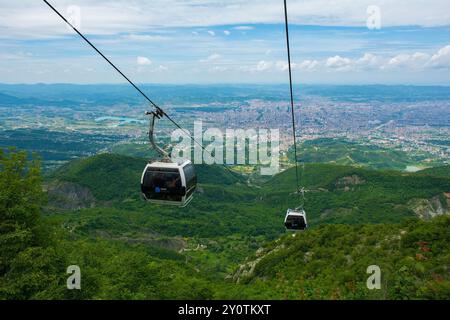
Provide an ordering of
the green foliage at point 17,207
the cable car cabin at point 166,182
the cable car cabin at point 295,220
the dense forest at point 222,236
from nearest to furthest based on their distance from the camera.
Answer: the cable car cabin at point 166,182 → the dense forest at point 222,236 → the green foliage at point 17,207 → the cable car cabin at point 295,220

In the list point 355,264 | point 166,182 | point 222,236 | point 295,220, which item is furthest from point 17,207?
point 222,236

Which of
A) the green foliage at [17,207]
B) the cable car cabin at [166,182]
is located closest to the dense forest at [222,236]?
the green foliage at [17,207]

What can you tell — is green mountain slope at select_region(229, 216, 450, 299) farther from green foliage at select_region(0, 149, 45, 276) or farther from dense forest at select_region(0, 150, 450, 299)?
green foliage at select_region(0, 149, 45, 276)

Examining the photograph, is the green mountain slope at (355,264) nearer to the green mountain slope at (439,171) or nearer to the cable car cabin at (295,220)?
the cable car cabin at (295,220)

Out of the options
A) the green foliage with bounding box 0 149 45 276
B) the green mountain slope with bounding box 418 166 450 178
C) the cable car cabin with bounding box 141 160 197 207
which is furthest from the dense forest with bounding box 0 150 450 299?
the cable car cabin with bounding box 141 160 197 207

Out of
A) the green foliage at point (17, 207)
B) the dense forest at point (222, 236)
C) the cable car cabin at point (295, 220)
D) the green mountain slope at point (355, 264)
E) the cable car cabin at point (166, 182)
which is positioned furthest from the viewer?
the cable car cabin at point (295, 220)
